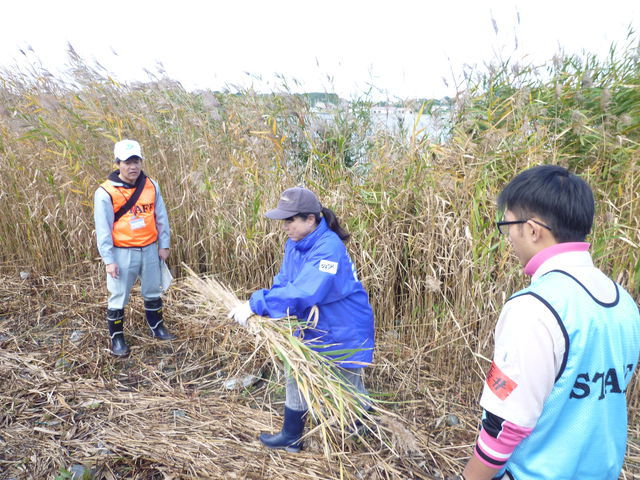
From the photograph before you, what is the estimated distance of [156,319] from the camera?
3.48 m

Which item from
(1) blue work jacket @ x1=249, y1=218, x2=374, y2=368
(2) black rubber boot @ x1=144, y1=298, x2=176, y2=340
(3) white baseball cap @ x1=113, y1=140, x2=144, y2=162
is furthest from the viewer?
(2) black rubber boot @ x1=144, y1=298, x2=176, y2=340

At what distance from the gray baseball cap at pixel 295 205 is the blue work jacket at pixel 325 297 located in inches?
4.2

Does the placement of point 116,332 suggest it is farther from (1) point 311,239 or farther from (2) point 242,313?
(1) point 311,239

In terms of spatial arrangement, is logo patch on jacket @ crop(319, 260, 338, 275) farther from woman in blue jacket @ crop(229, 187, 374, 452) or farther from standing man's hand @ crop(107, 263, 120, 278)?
standing man's hand @ crop(107, 263, 120, 278)

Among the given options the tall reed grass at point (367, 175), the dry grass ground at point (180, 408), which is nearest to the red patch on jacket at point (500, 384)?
the dry grass ground at point (180, 408)

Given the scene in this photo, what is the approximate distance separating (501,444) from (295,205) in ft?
4.54

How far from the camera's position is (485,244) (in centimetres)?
255

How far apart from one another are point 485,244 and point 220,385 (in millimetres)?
1880

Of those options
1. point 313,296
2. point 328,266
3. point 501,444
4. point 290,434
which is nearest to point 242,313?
point 313,296

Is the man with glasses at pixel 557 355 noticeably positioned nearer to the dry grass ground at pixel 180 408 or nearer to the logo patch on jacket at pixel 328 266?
the dry grass ground at pixel 180 408

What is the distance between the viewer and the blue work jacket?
202 cm

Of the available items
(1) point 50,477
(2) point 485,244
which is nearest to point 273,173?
(2) point 485,244

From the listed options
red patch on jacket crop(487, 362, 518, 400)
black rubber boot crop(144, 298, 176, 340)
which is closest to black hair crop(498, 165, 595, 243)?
red patch on jacket crop(487, 362, 518, 400)

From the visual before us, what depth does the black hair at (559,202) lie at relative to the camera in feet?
3.48
